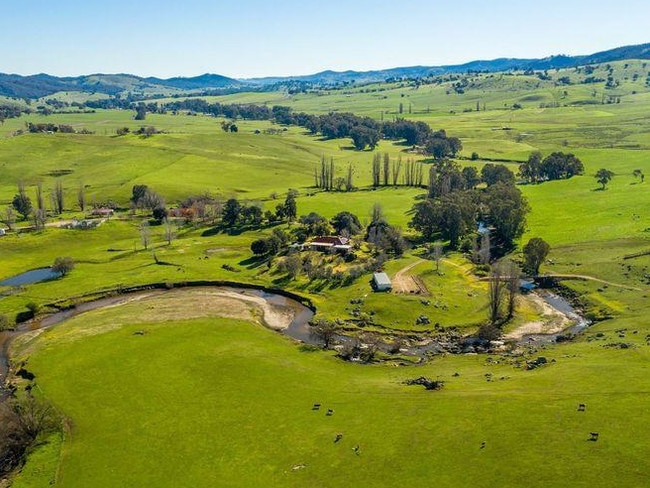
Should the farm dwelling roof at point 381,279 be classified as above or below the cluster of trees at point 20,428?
above

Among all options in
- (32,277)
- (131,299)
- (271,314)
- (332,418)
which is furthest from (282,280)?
(32,277)

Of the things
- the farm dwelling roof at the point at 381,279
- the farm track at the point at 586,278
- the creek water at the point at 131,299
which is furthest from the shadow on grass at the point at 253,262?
the farm track at the point at 586,278

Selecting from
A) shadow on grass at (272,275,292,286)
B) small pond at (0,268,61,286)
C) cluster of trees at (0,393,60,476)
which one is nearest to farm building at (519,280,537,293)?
shadow on grass at (272,275,292,286)

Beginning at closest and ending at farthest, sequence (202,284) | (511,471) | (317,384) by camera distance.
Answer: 1. (511,471)
2. (317,384)
3. (202,284)

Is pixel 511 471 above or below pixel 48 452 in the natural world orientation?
above

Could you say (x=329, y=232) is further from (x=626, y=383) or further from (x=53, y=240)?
(x=626, y=383)

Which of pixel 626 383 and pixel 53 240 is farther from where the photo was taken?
pixel 53 240

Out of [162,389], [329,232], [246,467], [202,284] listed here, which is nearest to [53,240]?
[202,284]

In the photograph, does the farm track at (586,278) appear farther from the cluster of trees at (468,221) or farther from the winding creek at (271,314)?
the cluster of trees at (468,221)

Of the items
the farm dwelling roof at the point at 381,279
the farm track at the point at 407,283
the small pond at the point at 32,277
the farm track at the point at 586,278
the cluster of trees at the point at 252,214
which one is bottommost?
the small pond at the point at 32,277
